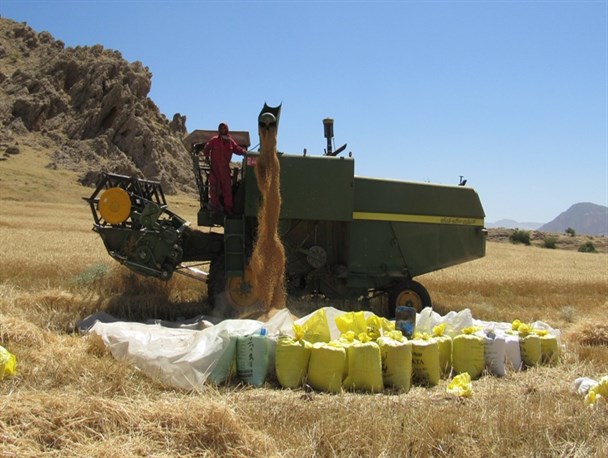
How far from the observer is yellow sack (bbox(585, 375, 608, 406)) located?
4172 millimetres

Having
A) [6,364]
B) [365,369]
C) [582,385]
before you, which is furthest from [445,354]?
[6,364]

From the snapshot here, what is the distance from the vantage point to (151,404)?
3762 mm

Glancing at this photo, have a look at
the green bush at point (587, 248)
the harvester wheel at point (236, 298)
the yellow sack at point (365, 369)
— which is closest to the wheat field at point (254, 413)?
the yellow sack at point (365, 369)

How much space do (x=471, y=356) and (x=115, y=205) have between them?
439 cm

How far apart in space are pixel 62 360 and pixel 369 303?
4.82 m

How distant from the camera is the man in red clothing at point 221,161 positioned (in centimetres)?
745

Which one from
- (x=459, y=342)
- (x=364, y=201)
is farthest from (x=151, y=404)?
(x=364, y=201)

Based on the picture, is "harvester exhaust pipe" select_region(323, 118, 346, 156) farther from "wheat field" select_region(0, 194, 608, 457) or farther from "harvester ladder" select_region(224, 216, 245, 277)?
"wheat field" select_region(0, 194, 608, 457)

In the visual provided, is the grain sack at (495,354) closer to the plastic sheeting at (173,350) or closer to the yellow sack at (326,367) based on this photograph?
the yellow sack at (326,367)

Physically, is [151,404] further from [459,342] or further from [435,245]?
[435,245]

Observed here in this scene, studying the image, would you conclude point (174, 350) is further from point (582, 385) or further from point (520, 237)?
point (520, 237)

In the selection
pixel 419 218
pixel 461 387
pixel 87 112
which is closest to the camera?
pixel 461 387

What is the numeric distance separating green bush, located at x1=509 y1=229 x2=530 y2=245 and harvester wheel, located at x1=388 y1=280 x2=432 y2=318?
33951mm

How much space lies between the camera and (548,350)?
18.8 feet
